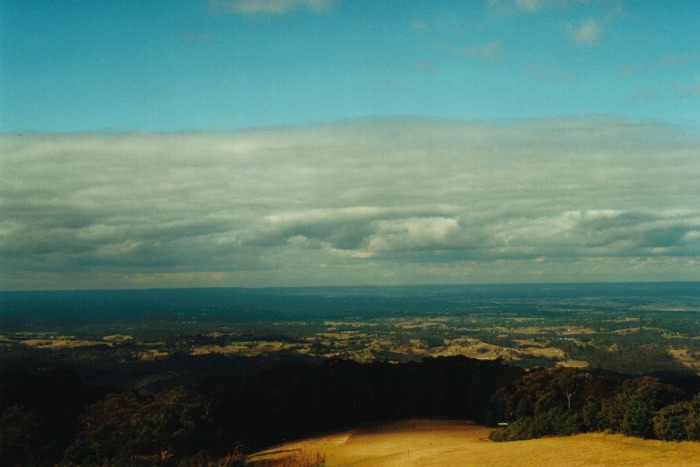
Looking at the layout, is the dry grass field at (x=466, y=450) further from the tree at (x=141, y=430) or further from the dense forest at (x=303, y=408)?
the tree at (x=141, y=430)

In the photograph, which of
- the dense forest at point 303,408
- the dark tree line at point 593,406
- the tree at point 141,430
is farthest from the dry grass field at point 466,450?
the tree at point 141,430

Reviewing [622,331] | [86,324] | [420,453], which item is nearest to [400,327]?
[622,331]

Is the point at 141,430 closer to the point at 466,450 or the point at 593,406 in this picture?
the point at 466,450

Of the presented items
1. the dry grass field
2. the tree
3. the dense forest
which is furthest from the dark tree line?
the tree

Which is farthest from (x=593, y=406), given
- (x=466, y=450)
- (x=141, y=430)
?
(x=141, y=430)

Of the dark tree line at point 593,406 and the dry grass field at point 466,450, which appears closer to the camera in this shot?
the dry grass field at point 466,450

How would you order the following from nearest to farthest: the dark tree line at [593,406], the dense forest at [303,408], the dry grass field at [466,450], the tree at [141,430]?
1. the dry grass field at [466,450]
2. the dark tree line at [593,406]
3. the dense forest at [303,408]
4. the tree at [141,430]

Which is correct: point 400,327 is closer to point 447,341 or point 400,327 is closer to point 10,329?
point 447,341
